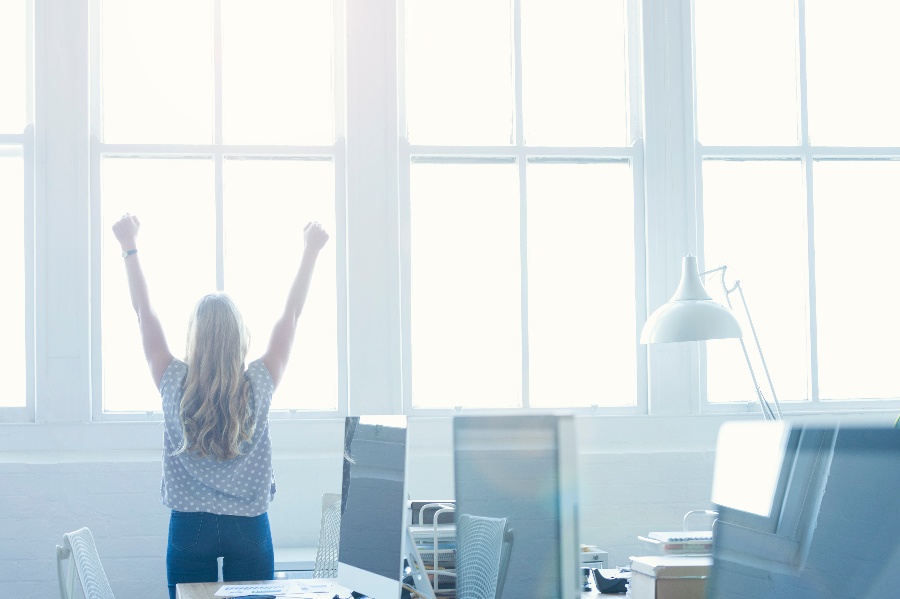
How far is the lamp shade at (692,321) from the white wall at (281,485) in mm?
1074

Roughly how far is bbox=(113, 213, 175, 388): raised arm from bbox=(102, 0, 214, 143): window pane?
60.0 inches

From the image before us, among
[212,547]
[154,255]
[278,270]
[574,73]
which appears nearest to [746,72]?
[574,73]

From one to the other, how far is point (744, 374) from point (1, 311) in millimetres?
3644

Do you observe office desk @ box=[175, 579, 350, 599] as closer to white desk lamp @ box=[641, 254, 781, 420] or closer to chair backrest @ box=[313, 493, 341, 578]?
chair backrest @ box=[313, 493, 341, 578]

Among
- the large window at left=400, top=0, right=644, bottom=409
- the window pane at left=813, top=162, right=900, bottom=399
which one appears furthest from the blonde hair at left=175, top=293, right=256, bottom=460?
the window pane at left=813, top=162, right=900, bottom=399

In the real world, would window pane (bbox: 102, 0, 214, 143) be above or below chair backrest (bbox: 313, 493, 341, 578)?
above

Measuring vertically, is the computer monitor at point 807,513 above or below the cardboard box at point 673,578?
above

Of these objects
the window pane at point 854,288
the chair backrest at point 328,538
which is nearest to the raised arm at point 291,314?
the chair backrest at point 328,538

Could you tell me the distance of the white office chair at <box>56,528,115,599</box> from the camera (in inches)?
99.0

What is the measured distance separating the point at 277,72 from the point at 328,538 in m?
2.36

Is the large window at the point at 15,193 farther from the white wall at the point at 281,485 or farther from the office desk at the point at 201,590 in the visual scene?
the office desk at the point at 201,590

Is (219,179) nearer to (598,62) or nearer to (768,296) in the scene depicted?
(598,62)

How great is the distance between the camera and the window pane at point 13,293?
4609 mm

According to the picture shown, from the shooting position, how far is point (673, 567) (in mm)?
2547
